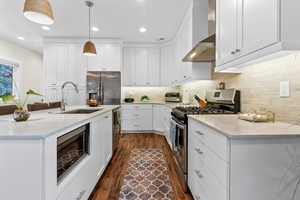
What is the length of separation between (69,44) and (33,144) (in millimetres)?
4035

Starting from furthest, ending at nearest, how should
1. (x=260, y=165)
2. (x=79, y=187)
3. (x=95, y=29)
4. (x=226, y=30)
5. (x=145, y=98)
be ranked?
(x=145, y=98)
(x=95, y=29)
(x=226, y=30)
(x=79, y=187)
(x=260, y=165)

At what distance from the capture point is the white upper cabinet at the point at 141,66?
4566 mm

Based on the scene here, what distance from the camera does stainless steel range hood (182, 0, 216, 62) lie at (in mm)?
1774

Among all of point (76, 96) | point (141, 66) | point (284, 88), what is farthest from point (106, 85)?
point (284, 88)

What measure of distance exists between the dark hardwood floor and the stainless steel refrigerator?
1.22 meters

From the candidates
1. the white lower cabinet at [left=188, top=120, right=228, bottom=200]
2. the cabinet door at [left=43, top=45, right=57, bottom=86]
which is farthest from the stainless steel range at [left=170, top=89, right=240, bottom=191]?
the cabinet door at [left=43, top=45, right=57, bottom=86]

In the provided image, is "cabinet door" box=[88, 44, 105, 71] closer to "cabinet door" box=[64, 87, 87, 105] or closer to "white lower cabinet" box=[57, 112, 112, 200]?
"cabinet door" box=[64, 87, 87, 105]

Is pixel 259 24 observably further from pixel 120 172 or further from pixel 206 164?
pixel 120 172

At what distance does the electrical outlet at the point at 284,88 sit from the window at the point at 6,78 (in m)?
6.28

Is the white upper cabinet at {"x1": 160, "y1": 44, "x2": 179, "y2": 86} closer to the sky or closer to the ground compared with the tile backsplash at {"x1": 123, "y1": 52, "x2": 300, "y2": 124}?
closer to the sky

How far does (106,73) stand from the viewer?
4.11 meters

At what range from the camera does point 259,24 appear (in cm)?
100

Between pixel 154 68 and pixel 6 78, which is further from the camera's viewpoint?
pixel 154 68

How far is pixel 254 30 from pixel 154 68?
3640mm
